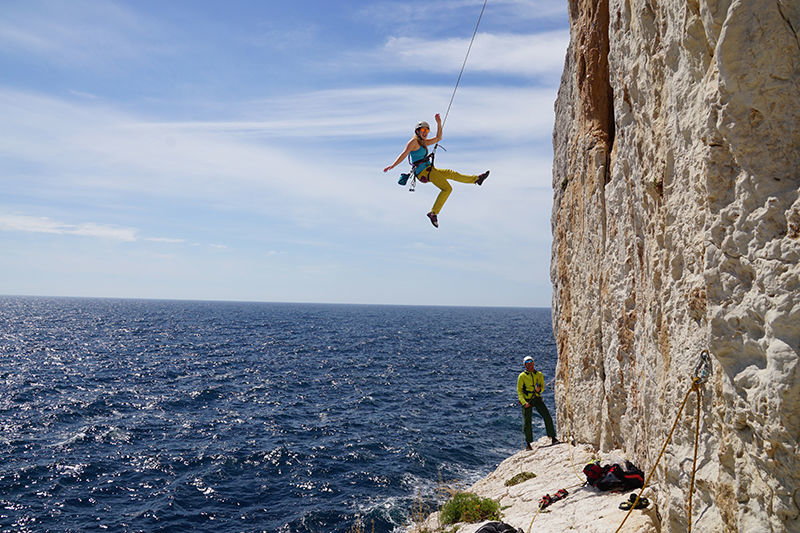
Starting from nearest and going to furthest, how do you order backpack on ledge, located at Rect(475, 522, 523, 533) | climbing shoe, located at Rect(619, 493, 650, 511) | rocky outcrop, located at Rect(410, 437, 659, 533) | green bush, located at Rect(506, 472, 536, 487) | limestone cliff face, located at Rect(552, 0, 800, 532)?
limestone cliff face, located at Rect(552, 0, 800, 532)
climbing shoe, located at Rect(619, 493, 650, 511)
rocky outcrop, located at Rect(410, 437, 659, 533)
backpack on ledge, located at Rect(475, 522, 523, 533)
green bush, located at Rect(506, 472, 536, 487)

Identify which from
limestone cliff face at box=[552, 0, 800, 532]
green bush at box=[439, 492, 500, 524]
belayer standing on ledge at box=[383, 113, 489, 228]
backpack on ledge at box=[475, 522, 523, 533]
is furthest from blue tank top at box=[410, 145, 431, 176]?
green bush at box=[439, 492, 500, 524]

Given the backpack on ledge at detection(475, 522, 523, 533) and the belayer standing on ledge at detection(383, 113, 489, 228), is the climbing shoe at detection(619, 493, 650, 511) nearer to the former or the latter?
the backpack on ledge at detection(475, 522, 523, 533)

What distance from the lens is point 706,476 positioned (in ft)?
18.7

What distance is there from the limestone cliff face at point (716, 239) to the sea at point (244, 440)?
28.7 ft

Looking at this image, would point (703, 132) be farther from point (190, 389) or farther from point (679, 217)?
point (190, 389)

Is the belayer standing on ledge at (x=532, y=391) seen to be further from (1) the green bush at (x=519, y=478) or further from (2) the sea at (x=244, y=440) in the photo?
(2) the sea at (x=244, y=440)

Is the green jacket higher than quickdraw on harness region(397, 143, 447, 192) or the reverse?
the reverse

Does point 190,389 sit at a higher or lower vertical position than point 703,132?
lower

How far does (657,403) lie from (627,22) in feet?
20.1

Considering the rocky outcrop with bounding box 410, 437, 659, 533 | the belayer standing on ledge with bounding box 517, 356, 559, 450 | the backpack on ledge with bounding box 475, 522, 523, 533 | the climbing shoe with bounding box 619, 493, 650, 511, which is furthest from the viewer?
the belayer standing on ledge with bounding box 517, 356, 559, 450

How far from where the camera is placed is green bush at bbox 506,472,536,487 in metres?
13.3

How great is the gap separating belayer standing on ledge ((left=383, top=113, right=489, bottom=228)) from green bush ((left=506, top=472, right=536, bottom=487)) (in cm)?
694

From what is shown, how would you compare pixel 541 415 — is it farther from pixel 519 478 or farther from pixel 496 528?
pixel 496 528

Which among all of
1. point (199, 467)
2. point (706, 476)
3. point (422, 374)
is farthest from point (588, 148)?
point (422, 374)
